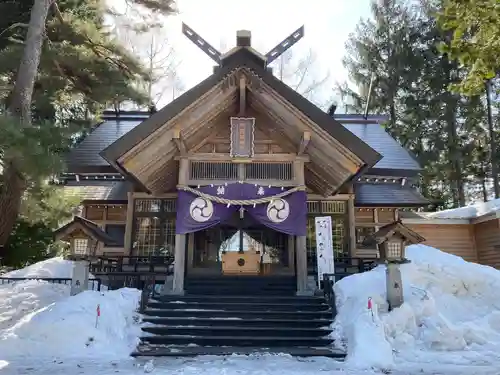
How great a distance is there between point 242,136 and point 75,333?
597 cm

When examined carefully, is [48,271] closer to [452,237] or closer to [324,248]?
[324,248]

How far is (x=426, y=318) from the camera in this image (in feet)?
24.8

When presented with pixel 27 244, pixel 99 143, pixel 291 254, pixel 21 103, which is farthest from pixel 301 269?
pixel 27 244

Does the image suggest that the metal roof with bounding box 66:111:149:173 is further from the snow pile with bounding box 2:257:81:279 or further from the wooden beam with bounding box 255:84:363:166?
the wooden beam with bounding box 255:84:363:166

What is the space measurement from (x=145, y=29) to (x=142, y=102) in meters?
2.57

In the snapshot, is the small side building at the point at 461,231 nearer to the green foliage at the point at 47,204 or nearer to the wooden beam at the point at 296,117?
the wooden beam at the point at 296,117

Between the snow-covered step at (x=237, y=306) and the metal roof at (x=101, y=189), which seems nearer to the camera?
the snow-covered step at (x=237, y=306)

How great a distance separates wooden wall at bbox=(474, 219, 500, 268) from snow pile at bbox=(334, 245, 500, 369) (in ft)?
21.9

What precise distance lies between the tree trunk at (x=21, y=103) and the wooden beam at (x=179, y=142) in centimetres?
318

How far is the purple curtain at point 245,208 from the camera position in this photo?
9.84 metres

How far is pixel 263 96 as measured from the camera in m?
10.1

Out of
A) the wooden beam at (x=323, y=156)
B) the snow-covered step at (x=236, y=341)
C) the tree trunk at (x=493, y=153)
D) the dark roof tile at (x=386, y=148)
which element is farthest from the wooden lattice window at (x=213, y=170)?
the tree trunk at (x=493, y=153)

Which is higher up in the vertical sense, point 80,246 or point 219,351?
point 80,246

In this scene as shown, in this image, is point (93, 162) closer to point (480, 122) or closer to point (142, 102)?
point (142, 102)
